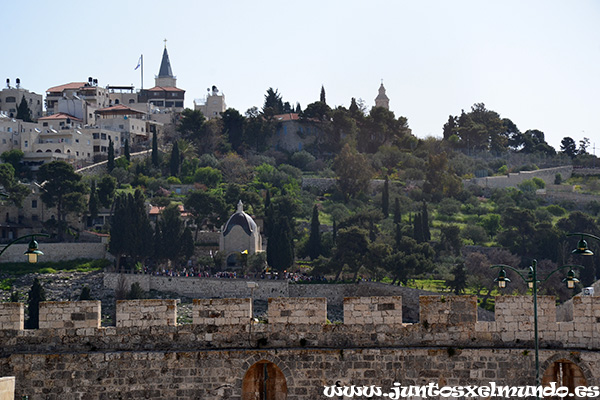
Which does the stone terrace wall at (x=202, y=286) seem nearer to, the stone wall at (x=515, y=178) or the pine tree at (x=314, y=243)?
the pine tree at (x=314, y=243)

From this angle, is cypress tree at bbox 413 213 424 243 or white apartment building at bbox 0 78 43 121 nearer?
cypress tree at bbox 413 213 424 243

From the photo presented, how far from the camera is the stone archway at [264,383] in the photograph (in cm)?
1580

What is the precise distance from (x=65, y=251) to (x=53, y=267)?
346cm

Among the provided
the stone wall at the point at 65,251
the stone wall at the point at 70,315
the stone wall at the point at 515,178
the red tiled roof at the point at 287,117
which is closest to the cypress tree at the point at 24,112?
the red tiled roof at the point at 287,117

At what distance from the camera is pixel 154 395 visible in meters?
15.9

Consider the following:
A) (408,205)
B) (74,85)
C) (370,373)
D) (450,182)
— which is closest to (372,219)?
(408,205)

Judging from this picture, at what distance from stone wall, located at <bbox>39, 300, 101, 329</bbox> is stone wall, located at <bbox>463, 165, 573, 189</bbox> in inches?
4786

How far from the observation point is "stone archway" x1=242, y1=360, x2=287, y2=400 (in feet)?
51.9

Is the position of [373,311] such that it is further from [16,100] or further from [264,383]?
[16,100]

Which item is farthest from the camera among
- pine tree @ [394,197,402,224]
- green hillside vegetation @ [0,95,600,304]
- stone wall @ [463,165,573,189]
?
stone wall @ [463,165,573,189]

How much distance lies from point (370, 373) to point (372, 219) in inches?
3567

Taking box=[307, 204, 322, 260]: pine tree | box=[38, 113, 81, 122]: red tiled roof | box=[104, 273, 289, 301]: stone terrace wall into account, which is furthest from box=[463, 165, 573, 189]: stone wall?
box=[104, 273, 289, 301]: stone terrace wall

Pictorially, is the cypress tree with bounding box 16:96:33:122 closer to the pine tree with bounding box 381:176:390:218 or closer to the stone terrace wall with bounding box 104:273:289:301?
the pine tree with bounding box 381:176:390:218

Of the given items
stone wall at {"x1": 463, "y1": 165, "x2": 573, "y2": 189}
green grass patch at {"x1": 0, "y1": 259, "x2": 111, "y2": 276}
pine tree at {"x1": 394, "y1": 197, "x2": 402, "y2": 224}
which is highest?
stone wall at {"x1": 463, "y1": 165, "x2": 573, "y2": 189}
